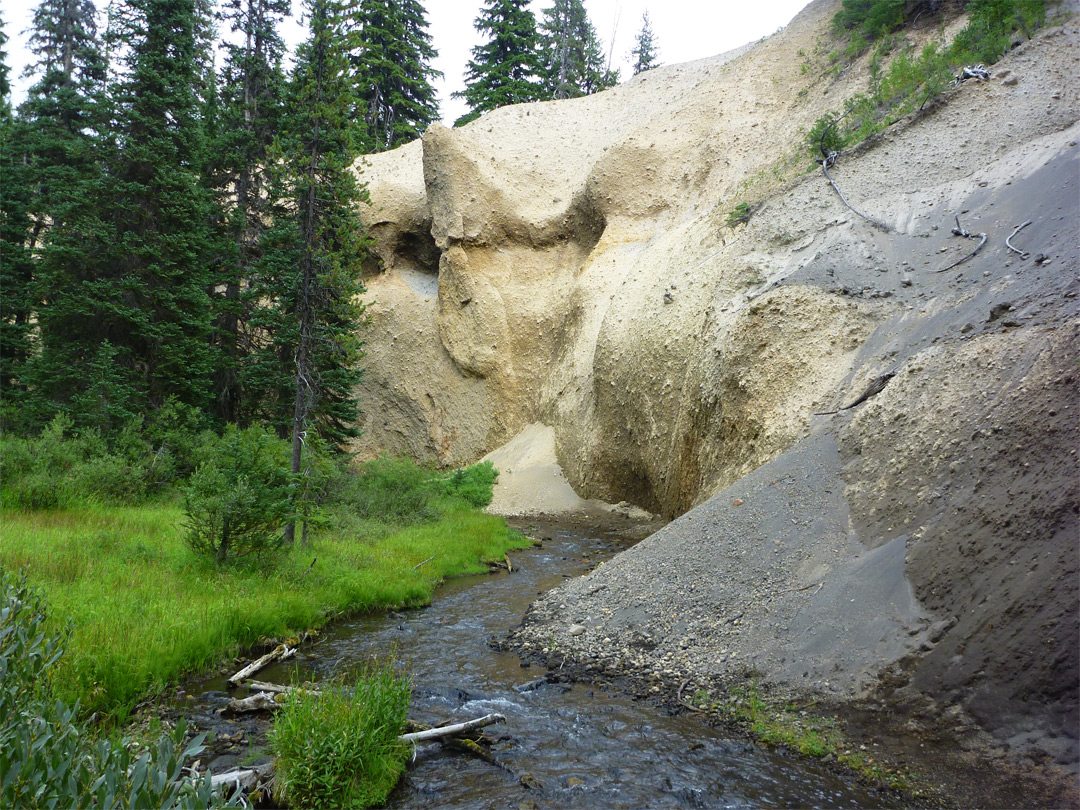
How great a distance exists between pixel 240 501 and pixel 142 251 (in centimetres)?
1313

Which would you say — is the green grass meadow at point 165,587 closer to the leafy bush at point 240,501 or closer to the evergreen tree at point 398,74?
the leafy bush at point 240,501

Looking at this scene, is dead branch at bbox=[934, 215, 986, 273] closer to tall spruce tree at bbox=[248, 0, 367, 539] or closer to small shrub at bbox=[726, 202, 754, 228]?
small shrub at bbox=[726, 202, 754, 228]

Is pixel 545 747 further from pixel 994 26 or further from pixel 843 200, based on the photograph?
pixel 994 26

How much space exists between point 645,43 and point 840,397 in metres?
51.5

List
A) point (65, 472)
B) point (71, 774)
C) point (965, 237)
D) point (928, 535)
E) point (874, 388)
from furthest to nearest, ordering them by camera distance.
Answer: point (65, 472) < point (965, 237) < point (874, 388) < point (928, 535) < point (71, 774)

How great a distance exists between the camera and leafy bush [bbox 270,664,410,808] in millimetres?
5457

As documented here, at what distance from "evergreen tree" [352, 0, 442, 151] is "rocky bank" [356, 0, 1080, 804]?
856cm

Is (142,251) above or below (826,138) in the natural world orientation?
below

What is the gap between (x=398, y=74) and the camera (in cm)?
3909

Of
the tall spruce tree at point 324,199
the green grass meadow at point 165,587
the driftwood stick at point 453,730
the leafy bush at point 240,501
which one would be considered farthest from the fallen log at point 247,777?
the tall spruce tree at point 324,199

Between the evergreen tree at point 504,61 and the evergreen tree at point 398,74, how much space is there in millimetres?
3100

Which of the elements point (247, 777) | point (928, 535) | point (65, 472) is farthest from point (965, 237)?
point (65, 472)

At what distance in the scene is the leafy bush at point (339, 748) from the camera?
5.46m

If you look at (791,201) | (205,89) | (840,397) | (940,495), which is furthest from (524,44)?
(940,495)
